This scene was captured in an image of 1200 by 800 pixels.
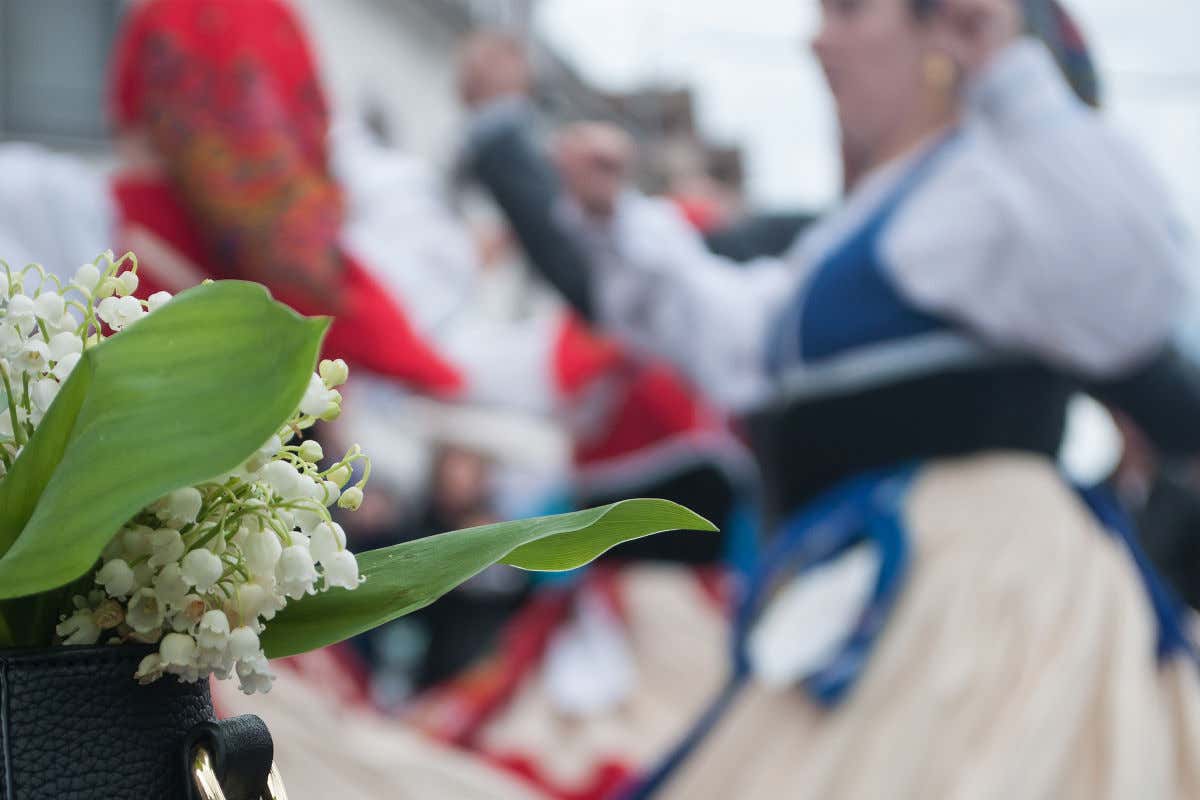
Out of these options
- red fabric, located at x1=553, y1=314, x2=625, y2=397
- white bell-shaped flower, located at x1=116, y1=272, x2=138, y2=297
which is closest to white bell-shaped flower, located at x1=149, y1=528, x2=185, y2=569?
white bell-shaped flower, located at x1=116, y1=272, x2=138, y2=297

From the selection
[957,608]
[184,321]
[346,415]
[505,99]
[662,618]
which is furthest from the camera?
[662,618]

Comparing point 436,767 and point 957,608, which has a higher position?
point 957,608

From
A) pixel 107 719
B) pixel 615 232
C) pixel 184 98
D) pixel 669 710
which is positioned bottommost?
pixel 669 710

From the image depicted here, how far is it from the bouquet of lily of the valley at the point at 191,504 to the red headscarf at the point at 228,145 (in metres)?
1.72

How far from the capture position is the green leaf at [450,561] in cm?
65

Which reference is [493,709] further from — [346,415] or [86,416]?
[86,416]

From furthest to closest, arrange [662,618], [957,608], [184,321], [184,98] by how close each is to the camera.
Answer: [662,618] < [184,98] < [957,608] < [184,321]

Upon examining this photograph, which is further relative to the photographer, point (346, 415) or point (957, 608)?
point (346, 415)

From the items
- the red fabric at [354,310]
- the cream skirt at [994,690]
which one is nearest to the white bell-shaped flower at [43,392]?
the cream skirt at [994,690]

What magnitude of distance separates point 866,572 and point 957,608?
0.39ft

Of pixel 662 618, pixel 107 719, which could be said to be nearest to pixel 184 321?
pixel 107 719

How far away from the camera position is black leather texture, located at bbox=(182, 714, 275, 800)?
619mm

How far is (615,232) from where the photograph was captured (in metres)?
2.61

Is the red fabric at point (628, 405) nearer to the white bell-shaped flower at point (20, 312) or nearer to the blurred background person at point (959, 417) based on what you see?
the blurred background person at point (959, 417)
